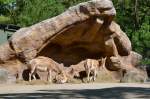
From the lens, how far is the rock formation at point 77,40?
22094 millimetres

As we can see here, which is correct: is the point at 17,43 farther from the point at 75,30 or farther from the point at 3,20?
the point at 3,20

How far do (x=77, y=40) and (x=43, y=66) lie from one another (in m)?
2.28

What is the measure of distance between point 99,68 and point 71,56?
167 cm

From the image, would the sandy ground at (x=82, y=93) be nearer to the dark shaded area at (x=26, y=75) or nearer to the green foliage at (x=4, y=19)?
the dark shaded area at (x=26, y=75)

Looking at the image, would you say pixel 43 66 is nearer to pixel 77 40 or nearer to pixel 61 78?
pixel 61 78

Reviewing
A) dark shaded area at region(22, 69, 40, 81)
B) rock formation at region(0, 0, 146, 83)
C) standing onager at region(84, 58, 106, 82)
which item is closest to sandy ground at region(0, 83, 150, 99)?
rock formation at region(0, 0, 146, 83)

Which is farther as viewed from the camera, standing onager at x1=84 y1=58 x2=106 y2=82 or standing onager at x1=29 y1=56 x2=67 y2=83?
standing onager at x1=84 y1=58 x2=106 y2=82

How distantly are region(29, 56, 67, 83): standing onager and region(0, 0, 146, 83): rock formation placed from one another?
0.29 m

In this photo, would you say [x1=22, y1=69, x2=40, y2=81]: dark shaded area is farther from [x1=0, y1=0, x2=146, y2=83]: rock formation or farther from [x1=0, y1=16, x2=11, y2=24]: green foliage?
[x1=0, y1=16, x2=11, y2=24]: green foliage

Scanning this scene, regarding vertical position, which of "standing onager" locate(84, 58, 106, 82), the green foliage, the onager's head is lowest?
the onager's head

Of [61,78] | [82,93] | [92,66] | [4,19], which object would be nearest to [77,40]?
[92,66]

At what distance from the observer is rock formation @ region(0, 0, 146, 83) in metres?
22.1

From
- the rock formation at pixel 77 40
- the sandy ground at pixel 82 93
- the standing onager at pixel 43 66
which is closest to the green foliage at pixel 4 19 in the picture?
the rock formation at pixel 77 40

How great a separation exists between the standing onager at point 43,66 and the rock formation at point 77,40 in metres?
0.29
